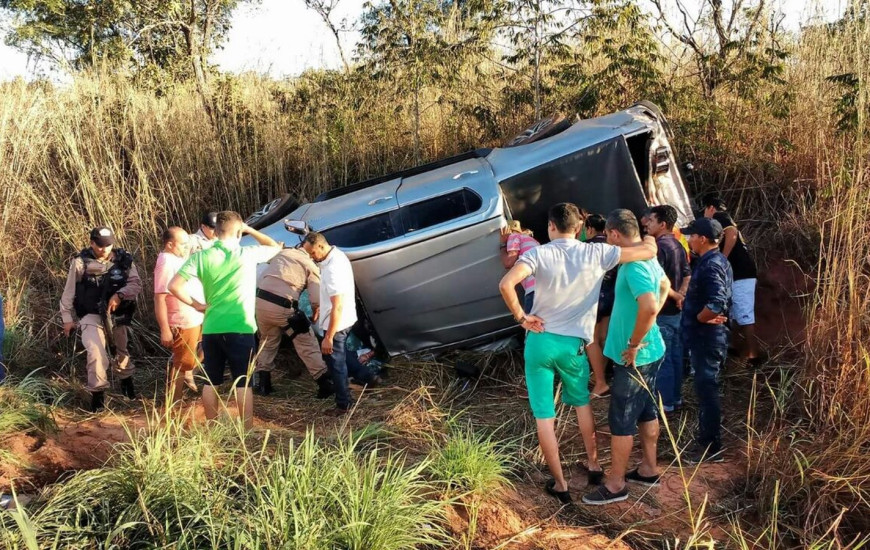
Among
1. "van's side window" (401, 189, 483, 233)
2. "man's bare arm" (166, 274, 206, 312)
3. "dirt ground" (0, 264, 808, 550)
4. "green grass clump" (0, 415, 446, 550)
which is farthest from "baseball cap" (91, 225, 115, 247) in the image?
"green grass clump" (0, 415, 446, 550)

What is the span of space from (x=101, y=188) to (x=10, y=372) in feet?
7.69

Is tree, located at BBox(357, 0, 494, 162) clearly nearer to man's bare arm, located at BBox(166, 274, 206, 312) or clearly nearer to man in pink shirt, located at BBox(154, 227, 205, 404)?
man in pink shirt, located at BBox(154, 227, 205, 404)

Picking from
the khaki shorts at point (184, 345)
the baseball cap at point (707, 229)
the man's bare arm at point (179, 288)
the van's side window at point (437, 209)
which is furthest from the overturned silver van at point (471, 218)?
the man's bare arm at point (179, 288)

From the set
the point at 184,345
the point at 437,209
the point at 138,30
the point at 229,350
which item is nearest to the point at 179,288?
the point at 229,350

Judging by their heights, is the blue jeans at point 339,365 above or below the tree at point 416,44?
below

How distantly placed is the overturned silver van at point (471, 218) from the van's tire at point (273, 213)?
582mm

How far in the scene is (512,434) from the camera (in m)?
4.48

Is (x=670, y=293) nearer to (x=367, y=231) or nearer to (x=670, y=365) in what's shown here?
(x=670, y=365)

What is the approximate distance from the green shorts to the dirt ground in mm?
543

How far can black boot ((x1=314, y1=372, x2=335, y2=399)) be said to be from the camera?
553cm

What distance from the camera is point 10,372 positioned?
6.02 meters

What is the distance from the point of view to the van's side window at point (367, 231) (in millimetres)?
5500

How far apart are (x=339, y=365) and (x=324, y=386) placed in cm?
71

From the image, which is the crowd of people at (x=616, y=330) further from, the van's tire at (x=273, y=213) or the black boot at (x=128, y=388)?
the black boot at (x=128, y=388)
